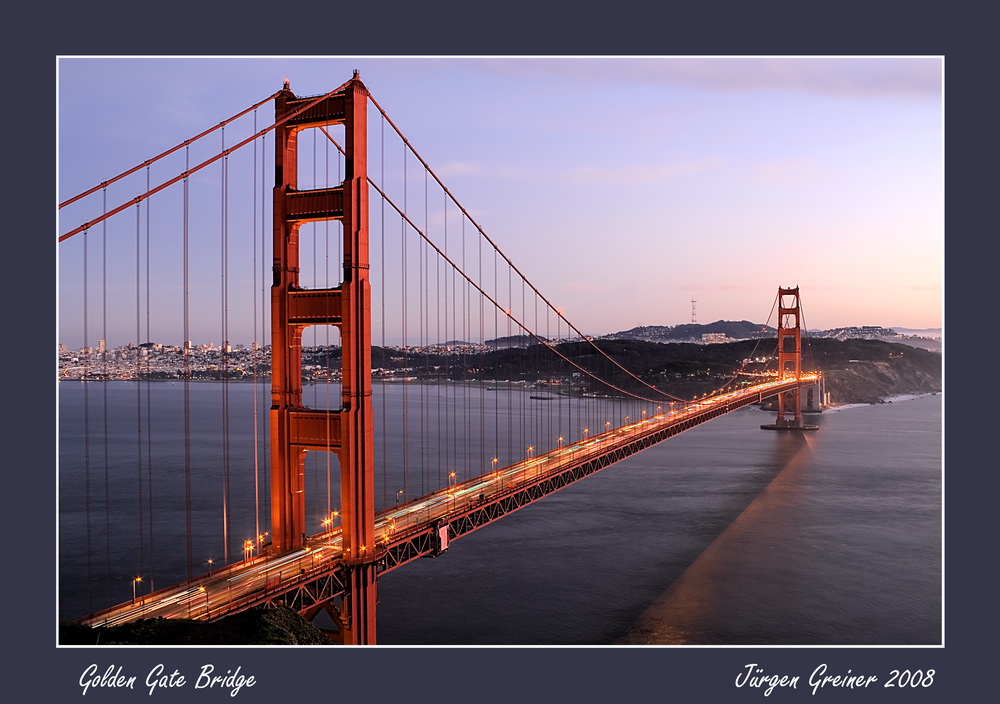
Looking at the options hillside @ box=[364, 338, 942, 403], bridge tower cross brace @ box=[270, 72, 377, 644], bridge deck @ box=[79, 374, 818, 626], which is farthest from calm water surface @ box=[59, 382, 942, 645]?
hillside @ box=[364, 338, 942, 403]

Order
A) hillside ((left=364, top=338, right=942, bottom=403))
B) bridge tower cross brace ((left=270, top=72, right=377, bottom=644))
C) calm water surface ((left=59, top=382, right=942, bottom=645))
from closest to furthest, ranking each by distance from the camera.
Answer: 1. bridge tower cross brace ((left=270, top=72, right=377, bottom=644))
2. calm water surface ((left=59, top=382, right=942, bottom=645))
3. hillside ((left=364, top=338, right=942, bottom=403))

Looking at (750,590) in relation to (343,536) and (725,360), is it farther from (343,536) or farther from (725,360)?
(725,360)

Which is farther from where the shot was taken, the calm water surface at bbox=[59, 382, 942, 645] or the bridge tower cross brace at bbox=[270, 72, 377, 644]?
the calm water surface at bbox=[59, 382, 942, 645]

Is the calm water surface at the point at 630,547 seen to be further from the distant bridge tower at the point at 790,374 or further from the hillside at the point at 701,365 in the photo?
the hillside at the point at 701,365

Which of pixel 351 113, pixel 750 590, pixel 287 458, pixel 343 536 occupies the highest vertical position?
pixel 351 113

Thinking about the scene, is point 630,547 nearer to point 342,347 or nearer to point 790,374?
point 342,347

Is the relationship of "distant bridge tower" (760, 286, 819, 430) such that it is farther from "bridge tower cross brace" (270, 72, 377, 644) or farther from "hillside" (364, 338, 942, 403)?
"bridge tower cross brace" (270, 72, 377, 644)

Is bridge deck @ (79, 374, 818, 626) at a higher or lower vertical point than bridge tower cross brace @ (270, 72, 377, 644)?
lower

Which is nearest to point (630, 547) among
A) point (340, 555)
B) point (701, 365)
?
point (340, 555)

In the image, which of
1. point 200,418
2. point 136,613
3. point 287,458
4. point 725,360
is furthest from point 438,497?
point 725,360
